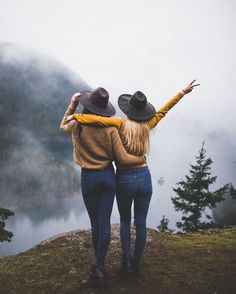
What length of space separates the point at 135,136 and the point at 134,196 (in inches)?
35.8

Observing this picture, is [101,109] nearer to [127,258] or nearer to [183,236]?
[127,258]

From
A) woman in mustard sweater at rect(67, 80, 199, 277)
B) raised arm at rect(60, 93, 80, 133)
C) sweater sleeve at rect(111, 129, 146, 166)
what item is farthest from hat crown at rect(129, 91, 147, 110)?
raised arm at rect(60, 93, 80, 133)

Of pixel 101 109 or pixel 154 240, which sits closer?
pixel 101 109

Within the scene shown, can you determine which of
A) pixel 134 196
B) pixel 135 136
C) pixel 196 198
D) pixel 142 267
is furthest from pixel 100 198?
pixel 196 198

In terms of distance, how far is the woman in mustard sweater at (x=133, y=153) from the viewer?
4.18 meters

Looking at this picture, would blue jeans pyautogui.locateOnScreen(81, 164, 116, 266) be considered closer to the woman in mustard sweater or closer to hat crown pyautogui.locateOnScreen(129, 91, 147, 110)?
the woman in mustard sweater

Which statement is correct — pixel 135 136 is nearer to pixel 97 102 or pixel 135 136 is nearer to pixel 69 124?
pixel 97 102

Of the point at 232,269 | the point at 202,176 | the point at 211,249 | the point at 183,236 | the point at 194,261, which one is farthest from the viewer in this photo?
the point at 202,176

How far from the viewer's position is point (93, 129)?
4082mm

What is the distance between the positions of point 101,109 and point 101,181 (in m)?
1.01

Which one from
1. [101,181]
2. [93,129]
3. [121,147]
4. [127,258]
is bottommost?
[127,258]

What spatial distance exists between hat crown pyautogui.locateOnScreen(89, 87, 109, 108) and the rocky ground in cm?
263

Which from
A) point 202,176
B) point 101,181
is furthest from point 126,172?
point 202,176

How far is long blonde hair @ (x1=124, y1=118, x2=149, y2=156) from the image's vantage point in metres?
4.18
